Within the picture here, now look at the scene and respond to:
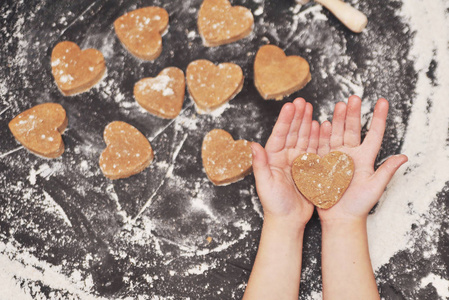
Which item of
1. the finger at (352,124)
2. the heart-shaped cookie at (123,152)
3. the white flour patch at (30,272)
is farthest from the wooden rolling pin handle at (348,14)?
the white flour patch at (30,272)

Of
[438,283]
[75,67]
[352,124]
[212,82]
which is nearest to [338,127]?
[352,124]

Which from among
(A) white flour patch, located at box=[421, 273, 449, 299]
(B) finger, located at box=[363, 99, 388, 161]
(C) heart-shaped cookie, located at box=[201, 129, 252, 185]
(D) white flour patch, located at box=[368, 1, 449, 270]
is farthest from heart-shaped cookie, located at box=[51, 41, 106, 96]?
(A) white flour patch, located at box=[421, 273, 449, 299]

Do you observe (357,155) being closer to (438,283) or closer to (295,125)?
(295,125)

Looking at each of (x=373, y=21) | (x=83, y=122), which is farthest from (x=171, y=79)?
(x=373, y=21)

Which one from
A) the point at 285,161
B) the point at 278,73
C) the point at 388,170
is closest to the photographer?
the point at 388,170

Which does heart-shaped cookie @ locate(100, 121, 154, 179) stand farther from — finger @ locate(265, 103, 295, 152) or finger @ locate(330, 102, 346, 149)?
finger @ locate(330, 102, 346, 149)

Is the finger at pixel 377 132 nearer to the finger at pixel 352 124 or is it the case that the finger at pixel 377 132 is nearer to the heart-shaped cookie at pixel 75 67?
the finger at pixel 352 124
